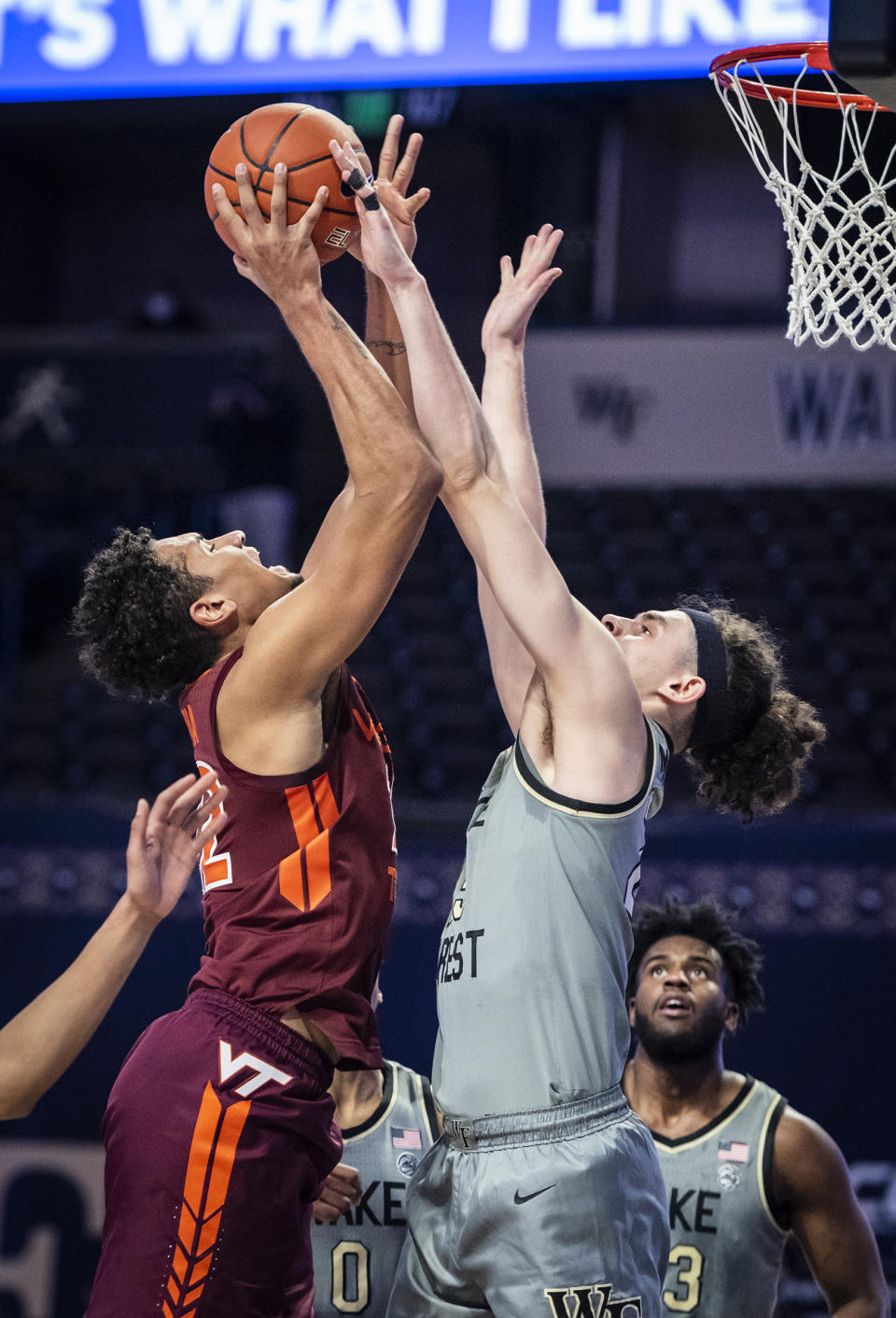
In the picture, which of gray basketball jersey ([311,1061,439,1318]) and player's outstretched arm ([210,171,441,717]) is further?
gray basketball jersey ([311,1061,439,1318])

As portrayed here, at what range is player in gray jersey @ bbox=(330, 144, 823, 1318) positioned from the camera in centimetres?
275

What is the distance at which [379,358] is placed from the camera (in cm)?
347

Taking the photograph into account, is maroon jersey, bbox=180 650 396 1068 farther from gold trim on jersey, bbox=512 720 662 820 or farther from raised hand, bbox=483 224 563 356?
raised hand, bbox=483 224 563 356

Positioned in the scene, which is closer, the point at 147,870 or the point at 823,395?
the point at 147,870

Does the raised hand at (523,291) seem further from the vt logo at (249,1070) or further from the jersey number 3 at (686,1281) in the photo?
the jersey number 3 at (686,1281)

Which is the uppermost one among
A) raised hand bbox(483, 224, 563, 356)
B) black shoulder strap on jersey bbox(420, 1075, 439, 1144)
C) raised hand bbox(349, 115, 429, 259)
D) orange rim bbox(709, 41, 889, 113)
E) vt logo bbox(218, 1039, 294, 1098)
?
orange rim bbox(709, 41, 889, 113)

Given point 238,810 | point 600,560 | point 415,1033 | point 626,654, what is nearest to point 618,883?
point 626,654

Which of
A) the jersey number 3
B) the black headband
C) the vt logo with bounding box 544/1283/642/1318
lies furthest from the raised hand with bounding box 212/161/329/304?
the jersey number 3

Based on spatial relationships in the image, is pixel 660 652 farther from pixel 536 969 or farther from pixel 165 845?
pixel 165 845

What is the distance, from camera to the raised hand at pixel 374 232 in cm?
302

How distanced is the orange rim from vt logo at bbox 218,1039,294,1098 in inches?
98.4

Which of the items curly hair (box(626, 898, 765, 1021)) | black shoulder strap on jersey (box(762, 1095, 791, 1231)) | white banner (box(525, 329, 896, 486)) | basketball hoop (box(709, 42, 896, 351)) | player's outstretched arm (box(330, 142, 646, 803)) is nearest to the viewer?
player's outstretched arm (box(330, 142, 646, 803))

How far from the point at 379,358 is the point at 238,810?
109 centimetres

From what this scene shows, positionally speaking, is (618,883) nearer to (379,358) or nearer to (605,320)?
(379,358)
